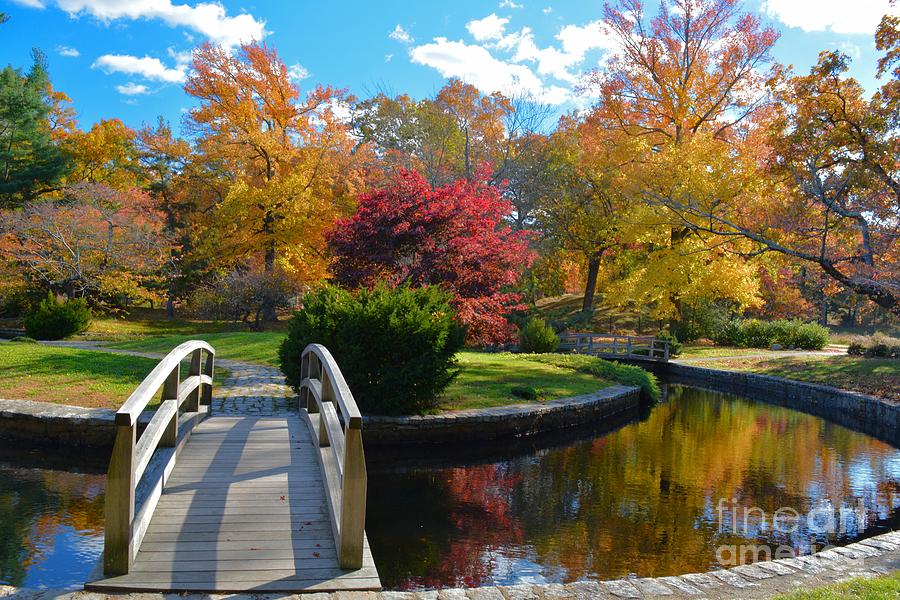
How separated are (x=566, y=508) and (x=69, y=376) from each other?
8969mm

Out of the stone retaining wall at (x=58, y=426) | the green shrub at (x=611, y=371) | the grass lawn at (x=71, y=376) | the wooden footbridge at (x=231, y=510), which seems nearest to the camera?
the wooden footbridge at (x=231, y=510)

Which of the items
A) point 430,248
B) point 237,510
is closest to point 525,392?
point 430,248

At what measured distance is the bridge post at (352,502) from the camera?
392cm

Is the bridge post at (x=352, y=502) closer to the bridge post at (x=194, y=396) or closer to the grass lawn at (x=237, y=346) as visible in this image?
the bridge post at (x=194, y=396)

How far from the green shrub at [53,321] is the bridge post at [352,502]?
2000cm

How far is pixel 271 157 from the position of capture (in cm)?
2777

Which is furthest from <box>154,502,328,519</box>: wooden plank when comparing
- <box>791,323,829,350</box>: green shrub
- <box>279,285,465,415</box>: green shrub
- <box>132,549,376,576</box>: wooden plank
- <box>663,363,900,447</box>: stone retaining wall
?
<box>791,323,829,350</box>: green shrub

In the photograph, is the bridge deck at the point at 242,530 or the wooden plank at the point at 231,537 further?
the wooden plank at the point at 231,537

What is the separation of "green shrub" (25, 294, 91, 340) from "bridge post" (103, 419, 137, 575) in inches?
767

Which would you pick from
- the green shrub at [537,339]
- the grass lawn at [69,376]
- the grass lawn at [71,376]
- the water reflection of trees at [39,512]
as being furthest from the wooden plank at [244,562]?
the green shrub at [537,339]

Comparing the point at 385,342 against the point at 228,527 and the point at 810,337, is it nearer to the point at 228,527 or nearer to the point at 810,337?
the point at 228,527

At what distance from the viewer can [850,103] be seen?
16172 mm

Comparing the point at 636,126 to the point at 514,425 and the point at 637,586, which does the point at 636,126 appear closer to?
the point at 514,425

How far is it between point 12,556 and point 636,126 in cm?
2771
